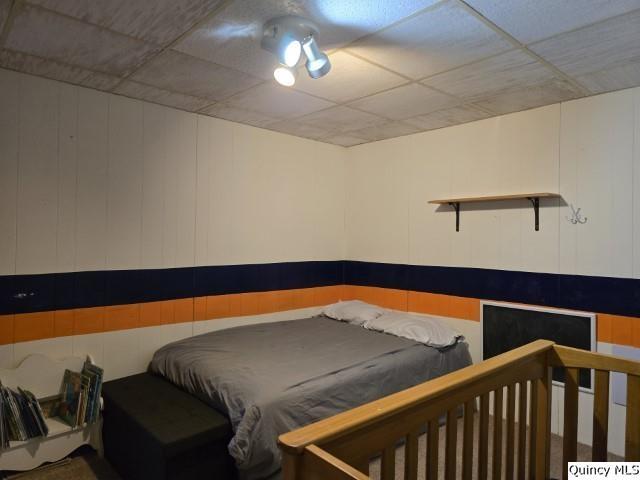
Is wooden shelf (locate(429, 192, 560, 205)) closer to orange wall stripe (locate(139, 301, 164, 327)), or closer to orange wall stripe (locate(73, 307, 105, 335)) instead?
orange wall stripe (locate(139, 301, 164, 327))

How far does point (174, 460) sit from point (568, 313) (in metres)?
2.71

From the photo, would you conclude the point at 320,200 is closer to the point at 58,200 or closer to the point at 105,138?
the point at 105,138

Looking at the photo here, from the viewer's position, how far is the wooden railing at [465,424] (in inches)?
44.1

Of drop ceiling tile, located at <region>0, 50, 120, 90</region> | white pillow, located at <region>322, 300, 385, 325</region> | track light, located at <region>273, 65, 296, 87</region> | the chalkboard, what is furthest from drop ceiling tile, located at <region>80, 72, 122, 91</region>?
the chalkboard

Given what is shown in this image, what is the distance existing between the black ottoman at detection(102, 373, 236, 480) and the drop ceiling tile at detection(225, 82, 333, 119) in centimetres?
205

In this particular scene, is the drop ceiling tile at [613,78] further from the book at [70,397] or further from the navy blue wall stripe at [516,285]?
the book at [70,397]

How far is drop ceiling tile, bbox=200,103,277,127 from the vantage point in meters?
3.21

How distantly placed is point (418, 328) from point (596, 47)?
2.16m

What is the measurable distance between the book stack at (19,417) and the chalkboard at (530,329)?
3169mm

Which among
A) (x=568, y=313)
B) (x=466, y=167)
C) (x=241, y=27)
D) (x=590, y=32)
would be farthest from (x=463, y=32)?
(x=568, y=313)

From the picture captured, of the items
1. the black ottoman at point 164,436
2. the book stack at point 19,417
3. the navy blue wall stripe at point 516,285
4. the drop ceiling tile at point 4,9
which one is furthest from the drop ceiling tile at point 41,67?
the navy blue wall stripe at point 516,285

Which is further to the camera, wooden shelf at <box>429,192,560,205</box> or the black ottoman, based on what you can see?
wooden shelf at <box>429,192,560,205</box>

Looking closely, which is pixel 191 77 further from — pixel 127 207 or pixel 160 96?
pixel 127 207

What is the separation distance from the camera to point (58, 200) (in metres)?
2.70
